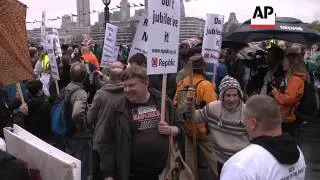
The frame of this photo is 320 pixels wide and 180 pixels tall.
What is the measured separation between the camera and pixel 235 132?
17.0 ft

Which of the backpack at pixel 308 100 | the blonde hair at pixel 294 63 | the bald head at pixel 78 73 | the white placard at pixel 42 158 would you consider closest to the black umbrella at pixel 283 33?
the blonde hair at pixel 294 63

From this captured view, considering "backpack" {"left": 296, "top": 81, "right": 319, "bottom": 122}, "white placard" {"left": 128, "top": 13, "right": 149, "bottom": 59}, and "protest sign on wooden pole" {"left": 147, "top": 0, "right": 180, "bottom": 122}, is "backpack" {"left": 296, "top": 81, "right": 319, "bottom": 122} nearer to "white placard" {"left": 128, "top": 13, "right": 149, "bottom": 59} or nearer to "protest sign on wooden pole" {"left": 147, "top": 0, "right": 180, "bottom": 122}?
"white placard" {"left": 128, "top": 13, "right": 149, "bottom": 59}

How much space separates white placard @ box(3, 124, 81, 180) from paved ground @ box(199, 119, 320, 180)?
4190 mm

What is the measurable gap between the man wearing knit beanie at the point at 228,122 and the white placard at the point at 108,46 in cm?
372

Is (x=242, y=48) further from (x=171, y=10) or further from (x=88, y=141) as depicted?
(x=171, y=10)

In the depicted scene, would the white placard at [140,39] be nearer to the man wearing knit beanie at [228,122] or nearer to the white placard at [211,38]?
the white placard at [211,38]

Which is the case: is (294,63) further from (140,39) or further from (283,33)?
(283,33)

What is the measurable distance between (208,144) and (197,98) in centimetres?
55

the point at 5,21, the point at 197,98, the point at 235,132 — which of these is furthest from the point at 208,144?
the point at 5,21

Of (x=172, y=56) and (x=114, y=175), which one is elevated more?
(x=172, y=56)

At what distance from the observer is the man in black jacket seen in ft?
14.5

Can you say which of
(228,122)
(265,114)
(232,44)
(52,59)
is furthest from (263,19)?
(265,114)

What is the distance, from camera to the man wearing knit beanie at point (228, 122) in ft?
16.9

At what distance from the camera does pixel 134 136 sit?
443 cm
